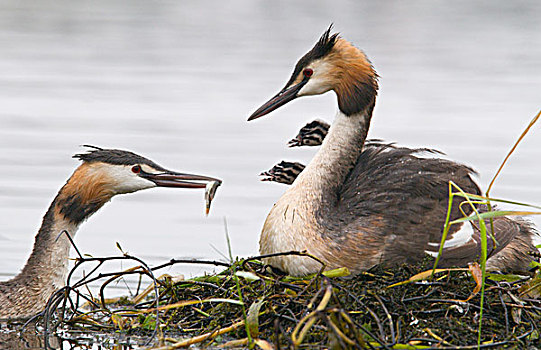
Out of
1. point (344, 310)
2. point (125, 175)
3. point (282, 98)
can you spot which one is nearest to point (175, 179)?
point (125, 175)

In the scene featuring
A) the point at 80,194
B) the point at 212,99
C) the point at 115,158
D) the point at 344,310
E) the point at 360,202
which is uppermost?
the point at 212,99

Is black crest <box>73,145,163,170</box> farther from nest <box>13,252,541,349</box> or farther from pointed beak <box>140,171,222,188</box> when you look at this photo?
nest <box>13,252,541,349</box>

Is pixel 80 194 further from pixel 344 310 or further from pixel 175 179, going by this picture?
pixel 344 310

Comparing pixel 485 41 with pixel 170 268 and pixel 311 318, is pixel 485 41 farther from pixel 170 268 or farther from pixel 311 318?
pixel 311 318

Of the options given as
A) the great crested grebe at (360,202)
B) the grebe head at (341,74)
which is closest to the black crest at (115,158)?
the grebe head at (341,74)

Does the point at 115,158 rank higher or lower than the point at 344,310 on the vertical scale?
higher

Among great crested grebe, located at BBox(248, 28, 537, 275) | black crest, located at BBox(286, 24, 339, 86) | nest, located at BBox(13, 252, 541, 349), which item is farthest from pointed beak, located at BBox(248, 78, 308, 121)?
nest, located at BBox(13, 252, 541, 349)

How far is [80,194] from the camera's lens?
21.0 ft

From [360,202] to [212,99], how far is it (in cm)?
847

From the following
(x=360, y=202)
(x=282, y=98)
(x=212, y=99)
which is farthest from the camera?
(x=212, y=99)

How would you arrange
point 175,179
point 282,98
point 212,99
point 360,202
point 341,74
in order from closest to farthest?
1. point 360,202
2. point 175,179
3. point 341,74
4. point 282,98
5. point 212,99

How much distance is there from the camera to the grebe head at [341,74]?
6.47 m

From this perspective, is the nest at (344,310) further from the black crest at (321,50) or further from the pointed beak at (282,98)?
the black crest at (321,50)

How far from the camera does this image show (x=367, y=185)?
20.1ft
